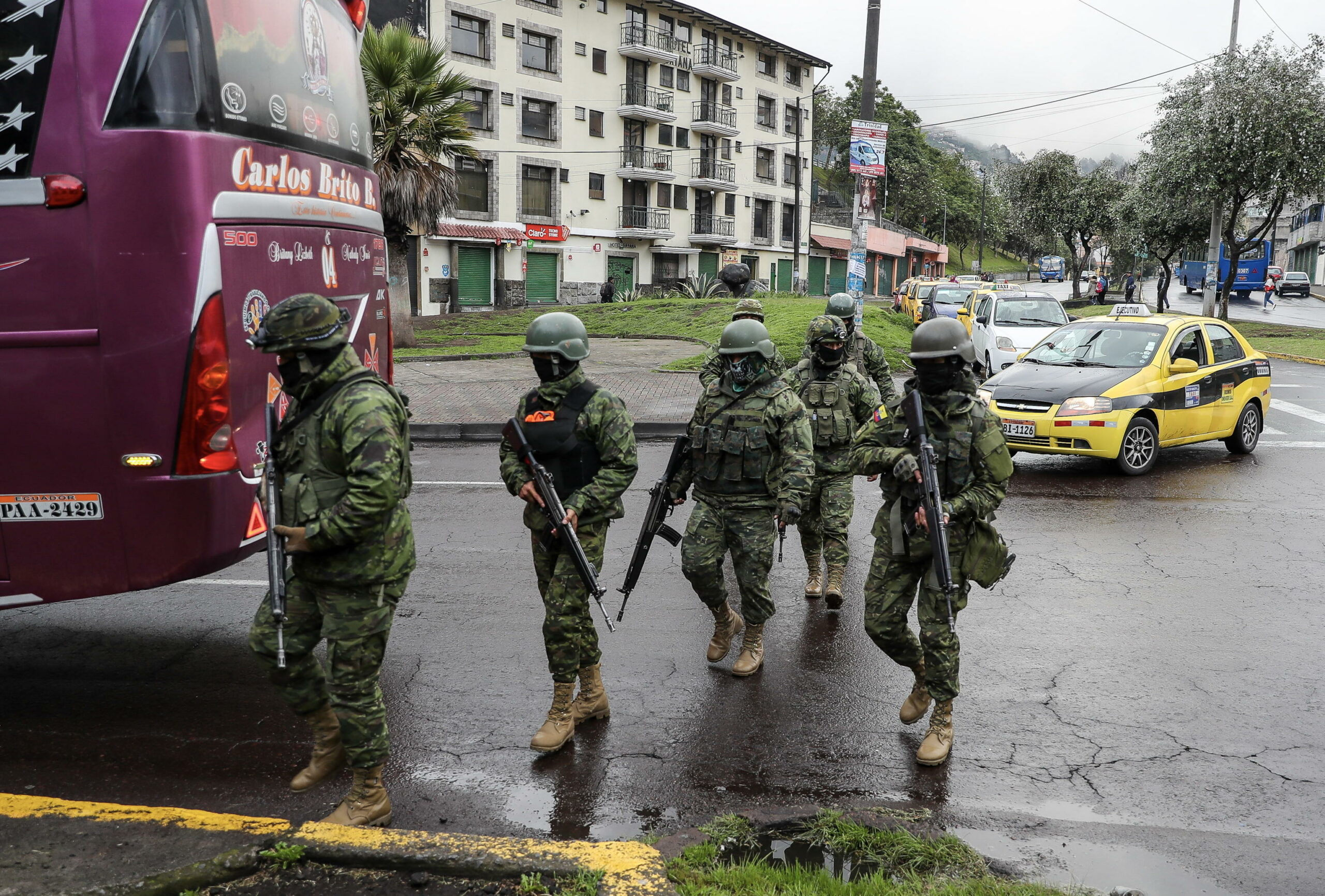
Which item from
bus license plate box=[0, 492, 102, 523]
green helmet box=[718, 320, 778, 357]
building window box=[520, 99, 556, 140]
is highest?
building window box=[520, 99, 556, 140]

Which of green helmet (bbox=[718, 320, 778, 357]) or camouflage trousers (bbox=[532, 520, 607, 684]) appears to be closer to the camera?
camouflage trousers (bbox=[532, 520, 607, 684])

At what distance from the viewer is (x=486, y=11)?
40.0 meters

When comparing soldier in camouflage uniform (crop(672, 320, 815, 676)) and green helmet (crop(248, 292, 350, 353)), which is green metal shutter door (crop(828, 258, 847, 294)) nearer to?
soldier in camouflage uniform (crop(672, 320, 815, 676))

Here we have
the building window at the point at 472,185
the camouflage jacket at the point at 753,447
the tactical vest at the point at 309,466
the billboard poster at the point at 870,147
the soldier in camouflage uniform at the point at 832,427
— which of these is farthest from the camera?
the building window at the point at 472,185

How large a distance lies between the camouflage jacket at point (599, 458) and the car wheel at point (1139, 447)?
7715mm

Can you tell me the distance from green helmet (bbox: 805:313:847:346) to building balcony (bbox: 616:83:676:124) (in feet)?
140

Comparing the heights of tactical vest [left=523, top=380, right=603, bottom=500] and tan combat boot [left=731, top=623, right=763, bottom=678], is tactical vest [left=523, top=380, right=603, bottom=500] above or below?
above

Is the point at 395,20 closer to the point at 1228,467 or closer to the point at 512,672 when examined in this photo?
the point at 1228,467

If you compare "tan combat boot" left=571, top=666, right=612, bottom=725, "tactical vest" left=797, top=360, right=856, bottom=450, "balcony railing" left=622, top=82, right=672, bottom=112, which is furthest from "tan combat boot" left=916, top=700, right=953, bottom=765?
"balcony railing" left=622, top=82, right=672, bottom=112

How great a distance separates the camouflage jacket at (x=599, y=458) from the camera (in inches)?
173

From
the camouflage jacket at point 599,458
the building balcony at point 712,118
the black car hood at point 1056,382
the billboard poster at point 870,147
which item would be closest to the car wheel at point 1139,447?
the black car hood at point 1056,382

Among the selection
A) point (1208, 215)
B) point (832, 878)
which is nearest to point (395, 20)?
point (1208, 215)

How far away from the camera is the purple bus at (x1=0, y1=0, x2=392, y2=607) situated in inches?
165

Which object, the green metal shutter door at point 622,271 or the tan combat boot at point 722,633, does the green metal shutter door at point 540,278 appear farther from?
the tan combat boot at point 722,633
